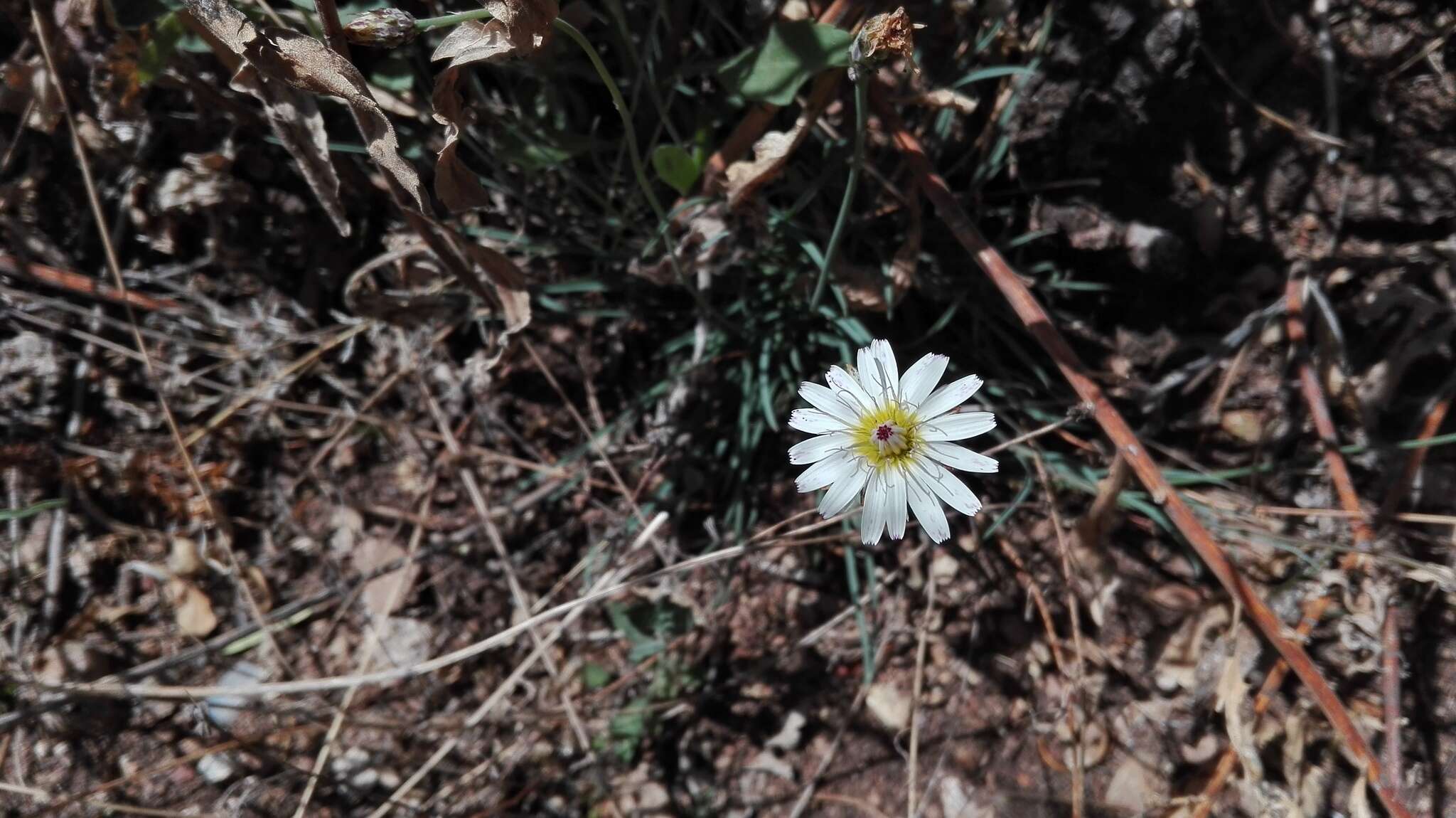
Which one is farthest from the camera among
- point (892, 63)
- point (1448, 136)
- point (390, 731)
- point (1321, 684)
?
point (390, 731)

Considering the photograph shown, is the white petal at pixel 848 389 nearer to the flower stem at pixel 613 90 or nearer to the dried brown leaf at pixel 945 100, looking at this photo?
the flower stem at pixel 613 90

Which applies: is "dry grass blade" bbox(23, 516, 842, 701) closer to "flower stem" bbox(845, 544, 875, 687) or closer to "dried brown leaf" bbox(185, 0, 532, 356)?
"flower stem" bbox(845, 544, 875, 687)

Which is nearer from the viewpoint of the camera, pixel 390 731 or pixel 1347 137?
pixel 1347 137

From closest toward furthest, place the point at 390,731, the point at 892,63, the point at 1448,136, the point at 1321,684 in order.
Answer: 1. the point at 1321,684
2. the point at 1448,136
3. the point at 892,63
4. the point at 390,731

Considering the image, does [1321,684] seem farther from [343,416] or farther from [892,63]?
[343,416]

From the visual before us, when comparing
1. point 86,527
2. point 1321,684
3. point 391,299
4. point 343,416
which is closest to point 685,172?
point 391,299

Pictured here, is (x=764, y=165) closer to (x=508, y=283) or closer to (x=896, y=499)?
(x=508, y=283)

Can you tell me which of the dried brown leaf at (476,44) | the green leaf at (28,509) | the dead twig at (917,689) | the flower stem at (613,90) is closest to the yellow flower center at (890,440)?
the flower stem at (613,90)
